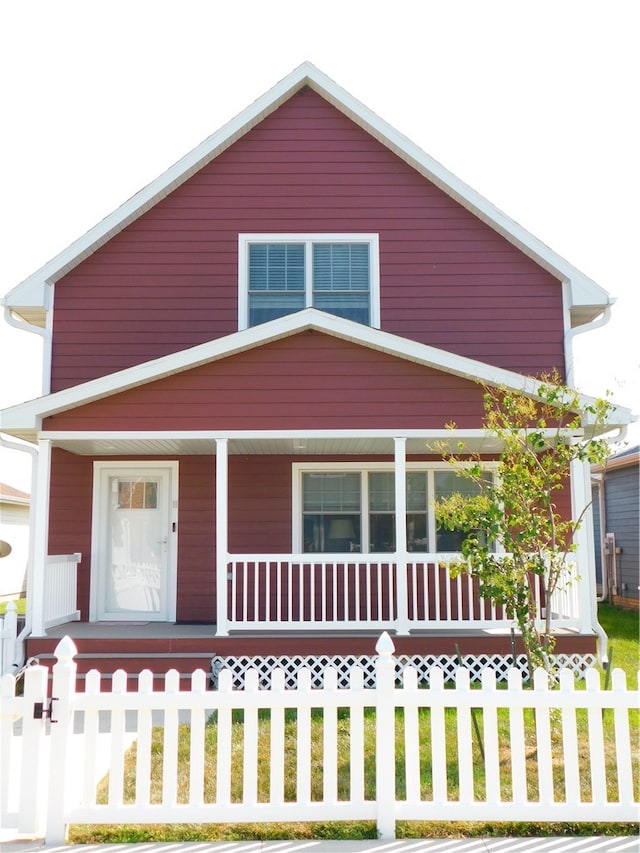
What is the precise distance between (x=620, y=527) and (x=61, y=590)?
14.0 m

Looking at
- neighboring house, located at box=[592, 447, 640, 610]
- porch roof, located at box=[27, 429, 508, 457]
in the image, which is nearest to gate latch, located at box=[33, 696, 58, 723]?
porch roof, located at box=[27, 429, 508, 457]

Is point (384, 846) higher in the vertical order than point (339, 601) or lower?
lower

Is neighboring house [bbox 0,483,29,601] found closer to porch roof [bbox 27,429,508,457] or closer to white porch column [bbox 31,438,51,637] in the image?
porch roof [bbox 27,429,508,457]

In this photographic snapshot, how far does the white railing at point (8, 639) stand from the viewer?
834 cm

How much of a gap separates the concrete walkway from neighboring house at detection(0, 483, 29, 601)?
62.3 ft

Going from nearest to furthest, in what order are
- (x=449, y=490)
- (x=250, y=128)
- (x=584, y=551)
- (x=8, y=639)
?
(x=8, y=639) → (x=584, y=551) → (x=449, y=490) → (x=250, y=128)

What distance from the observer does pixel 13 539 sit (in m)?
24.1

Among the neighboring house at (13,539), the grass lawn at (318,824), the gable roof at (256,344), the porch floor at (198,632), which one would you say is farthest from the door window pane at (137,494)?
the neighboring house at (13,539)

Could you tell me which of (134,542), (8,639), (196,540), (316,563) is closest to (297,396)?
(316,563)

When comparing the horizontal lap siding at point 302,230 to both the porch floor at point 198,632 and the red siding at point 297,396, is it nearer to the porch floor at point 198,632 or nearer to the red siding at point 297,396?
the red siding at point 297,396

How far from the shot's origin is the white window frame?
10.9 m

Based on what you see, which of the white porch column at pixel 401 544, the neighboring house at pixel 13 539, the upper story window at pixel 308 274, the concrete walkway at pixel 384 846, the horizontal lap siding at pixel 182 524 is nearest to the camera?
the concrete walkway at pixel 384 846

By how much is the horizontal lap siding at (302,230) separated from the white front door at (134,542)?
1619 millimetres

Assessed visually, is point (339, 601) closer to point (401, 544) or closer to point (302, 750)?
point (401, 544)
